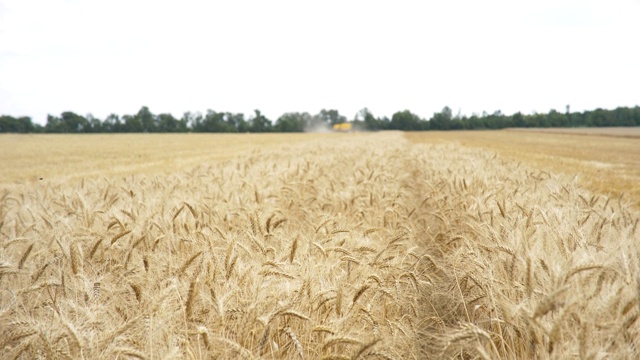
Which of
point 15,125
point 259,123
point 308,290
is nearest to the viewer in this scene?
point 308,290

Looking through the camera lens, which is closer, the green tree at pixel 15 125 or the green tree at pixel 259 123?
the green tree at pixel 15 125

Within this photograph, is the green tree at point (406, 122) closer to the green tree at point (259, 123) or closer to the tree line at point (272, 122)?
the tree line at point (272, 122)

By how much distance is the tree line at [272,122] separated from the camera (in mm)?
85375

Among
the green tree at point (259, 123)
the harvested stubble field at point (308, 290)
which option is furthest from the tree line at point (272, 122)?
the harvested stubble field at point (308, 290)

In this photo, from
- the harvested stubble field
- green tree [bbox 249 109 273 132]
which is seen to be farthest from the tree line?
the harvested stubble field

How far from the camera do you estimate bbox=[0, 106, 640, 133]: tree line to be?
3361 inches

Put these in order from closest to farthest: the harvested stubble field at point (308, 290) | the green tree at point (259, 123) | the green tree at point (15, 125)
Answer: the harvested stubble field at point (308, 290), the green tree at point (15, 125), the green tree at point (259, 123)

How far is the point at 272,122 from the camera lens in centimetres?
10388

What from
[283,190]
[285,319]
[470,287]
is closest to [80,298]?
[285,319]

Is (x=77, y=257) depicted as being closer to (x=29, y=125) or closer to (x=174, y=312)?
(x=174, y=312)

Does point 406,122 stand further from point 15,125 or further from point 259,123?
point 15,125

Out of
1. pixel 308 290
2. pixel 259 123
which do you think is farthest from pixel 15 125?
pixel 308 290

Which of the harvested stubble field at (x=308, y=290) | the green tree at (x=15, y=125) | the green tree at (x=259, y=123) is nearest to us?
the harvested stubble field at (x=308, y=290)

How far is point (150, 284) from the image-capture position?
210cm
